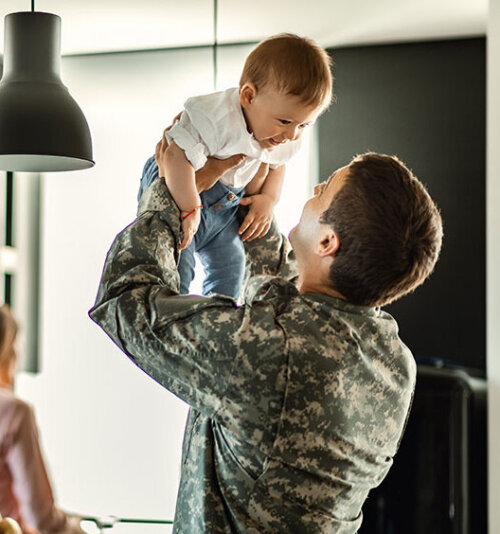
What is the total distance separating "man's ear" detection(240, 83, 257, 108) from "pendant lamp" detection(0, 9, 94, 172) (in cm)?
68

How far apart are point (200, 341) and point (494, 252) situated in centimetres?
273

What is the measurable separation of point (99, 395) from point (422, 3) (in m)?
2.56

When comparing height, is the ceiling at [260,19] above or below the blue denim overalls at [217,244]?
above

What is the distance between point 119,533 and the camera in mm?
4457

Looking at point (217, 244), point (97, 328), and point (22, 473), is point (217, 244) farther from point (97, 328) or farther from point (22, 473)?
point (97, 328)

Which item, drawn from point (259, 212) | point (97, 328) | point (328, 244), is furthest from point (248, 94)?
point (97, 328)

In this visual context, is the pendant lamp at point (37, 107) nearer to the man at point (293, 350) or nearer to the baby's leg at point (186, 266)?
the baby's leg at point (186, 266)

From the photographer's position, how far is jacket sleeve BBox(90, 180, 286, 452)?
4.19 feet

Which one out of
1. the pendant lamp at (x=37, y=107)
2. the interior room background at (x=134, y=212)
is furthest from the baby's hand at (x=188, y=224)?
the interior room background at (x=134, y=212)

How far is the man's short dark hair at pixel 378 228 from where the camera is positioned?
4.35ft

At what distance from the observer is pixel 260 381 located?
128 cm

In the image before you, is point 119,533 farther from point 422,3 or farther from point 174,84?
point 422,3

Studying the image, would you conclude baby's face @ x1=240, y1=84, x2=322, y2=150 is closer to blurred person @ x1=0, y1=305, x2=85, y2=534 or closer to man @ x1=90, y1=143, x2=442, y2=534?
man @ x1=90, y1=143, x2=442, y2=534

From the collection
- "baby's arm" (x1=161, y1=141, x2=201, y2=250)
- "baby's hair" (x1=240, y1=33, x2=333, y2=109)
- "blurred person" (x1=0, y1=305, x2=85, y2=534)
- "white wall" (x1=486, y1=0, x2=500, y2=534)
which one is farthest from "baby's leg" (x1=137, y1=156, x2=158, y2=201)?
"white wall" (x1=486, y1=0, x2=500, y2=534)
